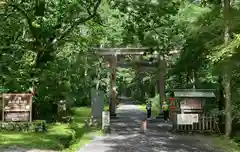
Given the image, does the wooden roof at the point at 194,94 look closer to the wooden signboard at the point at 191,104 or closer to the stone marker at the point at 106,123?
the wooden signboard at the point at 191,104

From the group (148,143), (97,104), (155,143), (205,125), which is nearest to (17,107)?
(97,104)

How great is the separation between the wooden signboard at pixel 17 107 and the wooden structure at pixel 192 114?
7.23 metres

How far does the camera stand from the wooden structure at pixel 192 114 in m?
18.0

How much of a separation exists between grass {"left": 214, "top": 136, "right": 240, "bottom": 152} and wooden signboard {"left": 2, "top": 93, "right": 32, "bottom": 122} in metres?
8.89

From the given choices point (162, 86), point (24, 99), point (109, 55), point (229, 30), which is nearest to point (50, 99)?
point (24, 99)

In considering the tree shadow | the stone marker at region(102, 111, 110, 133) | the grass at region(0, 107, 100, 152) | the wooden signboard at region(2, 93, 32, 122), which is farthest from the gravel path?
the wooden signboard at region(2, 93, 32, 122)

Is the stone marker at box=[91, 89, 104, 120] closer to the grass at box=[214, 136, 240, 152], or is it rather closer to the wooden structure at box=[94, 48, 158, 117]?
the wooden structure at box=[94, 48, 158, 117]

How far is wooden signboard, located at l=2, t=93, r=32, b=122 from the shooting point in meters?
18.4

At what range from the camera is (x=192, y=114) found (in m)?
18.2

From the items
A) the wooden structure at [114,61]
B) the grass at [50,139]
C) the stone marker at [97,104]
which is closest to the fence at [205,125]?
the grass at [50,139]

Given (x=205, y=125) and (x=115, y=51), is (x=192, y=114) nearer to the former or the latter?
(x=205, y=125)

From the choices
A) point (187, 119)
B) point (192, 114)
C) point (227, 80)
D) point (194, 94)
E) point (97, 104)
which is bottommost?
point (187, 119)

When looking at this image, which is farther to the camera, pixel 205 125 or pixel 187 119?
pixel 205 125

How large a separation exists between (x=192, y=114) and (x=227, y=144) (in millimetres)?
3709
